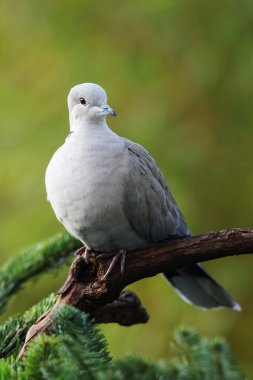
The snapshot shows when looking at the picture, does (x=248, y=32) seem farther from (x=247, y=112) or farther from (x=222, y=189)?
(x=222, y=189)

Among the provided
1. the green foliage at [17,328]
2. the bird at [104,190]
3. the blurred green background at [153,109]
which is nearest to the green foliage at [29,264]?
the bird at [104,190]

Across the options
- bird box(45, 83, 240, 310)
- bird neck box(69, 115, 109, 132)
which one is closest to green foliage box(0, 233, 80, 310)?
bird box(45, 83, 240, 310)

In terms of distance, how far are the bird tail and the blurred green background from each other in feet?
2.33

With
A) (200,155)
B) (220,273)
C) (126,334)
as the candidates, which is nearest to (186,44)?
(200,155)

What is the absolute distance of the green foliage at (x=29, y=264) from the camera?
1.44 m

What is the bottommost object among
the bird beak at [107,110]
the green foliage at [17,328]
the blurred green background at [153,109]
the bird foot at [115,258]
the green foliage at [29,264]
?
the green foliage at [17,328]

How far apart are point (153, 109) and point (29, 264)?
1.30 m

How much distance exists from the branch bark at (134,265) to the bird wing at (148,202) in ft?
Result: 0.69

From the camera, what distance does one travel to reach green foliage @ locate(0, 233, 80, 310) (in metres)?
1.44

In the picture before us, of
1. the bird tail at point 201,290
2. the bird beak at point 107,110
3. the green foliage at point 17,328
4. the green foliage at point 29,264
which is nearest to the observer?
the green foliage at point 17,328

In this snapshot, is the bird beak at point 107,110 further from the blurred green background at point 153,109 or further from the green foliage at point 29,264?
the blurred green background at point 153,109

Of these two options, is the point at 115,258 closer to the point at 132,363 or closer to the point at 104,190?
the point at 104,190

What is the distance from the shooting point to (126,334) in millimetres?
2443

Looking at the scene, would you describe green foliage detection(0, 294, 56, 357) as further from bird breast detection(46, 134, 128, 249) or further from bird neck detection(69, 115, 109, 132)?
bird neck detection(69, 115, 109, 132)
